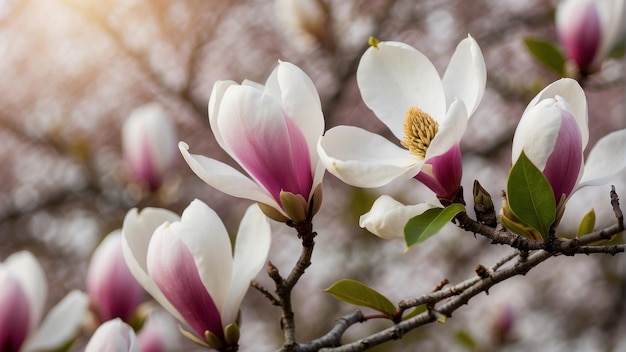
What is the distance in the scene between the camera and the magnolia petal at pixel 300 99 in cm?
55

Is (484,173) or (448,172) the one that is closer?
(448,172)

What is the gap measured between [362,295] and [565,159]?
217 mm

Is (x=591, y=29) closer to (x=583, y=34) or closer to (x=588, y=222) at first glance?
(x=583, y=34)

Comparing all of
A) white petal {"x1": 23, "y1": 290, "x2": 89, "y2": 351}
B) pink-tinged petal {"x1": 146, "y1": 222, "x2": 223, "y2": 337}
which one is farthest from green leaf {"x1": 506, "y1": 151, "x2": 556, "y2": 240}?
white petal {"x1": 23, "y1": 290, "x2": 89, "y2": 351}

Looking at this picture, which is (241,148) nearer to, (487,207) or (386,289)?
(487,207)

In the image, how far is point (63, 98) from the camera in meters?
2.80

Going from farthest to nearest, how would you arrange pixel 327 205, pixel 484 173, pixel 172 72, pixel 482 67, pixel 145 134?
1. pixel 327 205
2. pixel 172 72
3. pixel 484 173
4. pixel 145 134
5. pixel 482 67

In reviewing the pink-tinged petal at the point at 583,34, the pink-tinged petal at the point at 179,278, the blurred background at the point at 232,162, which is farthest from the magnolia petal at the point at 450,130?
the blurred background at the point at 232,162

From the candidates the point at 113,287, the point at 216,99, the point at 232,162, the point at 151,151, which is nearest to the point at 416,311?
the point at 216,99

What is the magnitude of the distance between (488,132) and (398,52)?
7.41 feet

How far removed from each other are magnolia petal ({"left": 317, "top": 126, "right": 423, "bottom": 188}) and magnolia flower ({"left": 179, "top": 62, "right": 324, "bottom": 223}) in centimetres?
3

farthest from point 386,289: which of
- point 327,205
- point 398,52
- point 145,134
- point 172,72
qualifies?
point 398,52

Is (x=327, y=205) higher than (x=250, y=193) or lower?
higher

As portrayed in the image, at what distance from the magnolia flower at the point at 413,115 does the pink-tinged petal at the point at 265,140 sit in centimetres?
4
